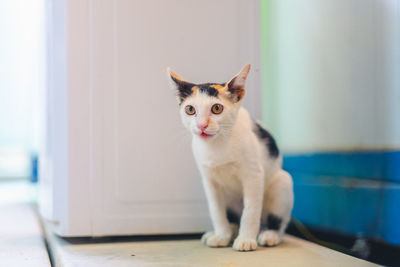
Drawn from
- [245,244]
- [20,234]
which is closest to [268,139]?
[245,244]

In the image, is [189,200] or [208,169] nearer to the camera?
[208,169]

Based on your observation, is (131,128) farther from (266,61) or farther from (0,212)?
(0,212)

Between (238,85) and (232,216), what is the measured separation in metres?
0.38

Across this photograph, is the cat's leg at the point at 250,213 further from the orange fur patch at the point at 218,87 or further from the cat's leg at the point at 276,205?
the orange fur patch at the point at 218,87

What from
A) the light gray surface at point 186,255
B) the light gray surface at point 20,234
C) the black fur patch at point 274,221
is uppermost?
the black fur patch at point 274,221

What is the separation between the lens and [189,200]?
1.30 meters

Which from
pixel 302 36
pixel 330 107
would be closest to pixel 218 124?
pixel 330 107

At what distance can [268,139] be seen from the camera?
3.87ft

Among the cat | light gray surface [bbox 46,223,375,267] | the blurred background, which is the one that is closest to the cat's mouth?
the cat

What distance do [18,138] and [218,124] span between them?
2.66m

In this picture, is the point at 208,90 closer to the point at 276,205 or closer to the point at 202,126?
the point at 202,126

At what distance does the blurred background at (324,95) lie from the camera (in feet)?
3.96

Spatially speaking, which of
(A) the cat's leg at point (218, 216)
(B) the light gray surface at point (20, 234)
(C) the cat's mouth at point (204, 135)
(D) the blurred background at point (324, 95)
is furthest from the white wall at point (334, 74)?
(B) the light gray surface at point (20, 234)

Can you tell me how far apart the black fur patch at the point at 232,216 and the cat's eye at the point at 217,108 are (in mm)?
332
